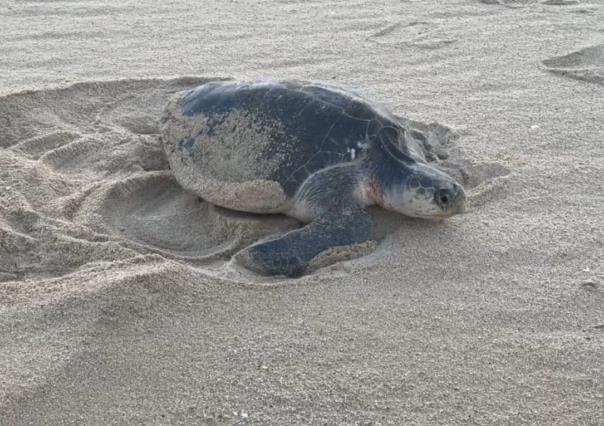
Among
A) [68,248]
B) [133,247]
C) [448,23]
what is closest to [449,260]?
[133,247]

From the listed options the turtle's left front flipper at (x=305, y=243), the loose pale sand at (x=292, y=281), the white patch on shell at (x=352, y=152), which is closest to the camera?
the loose pale sand at (x=292, y=281)

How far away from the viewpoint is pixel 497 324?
2.23 meters

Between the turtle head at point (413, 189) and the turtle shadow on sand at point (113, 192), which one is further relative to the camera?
the turtle head at point (413, 189)

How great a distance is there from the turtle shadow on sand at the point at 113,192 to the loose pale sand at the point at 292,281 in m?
0.01

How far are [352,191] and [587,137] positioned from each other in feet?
4.35

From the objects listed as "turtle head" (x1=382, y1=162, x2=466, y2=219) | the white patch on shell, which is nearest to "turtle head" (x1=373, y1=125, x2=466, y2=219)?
"turtle head" (x1=382, y1=162, x2=466, y2=219)

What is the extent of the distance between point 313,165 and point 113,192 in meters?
0.79

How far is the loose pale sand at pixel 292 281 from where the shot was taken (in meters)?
1.92

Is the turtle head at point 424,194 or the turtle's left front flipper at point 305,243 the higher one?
the turtle head at point 424,194

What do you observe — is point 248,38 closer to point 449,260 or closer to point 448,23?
point 448,23

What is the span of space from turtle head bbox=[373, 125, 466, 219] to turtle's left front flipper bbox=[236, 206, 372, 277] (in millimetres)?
125

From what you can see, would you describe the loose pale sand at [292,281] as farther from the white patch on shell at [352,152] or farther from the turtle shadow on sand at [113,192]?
the white patch on shell at [352,152]

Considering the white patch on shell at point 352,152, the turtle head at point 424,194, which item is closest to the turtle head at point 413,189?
the turtle head at point 424,194

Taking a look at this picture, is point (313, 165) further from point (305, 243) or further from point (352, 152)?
point (305, 243)
